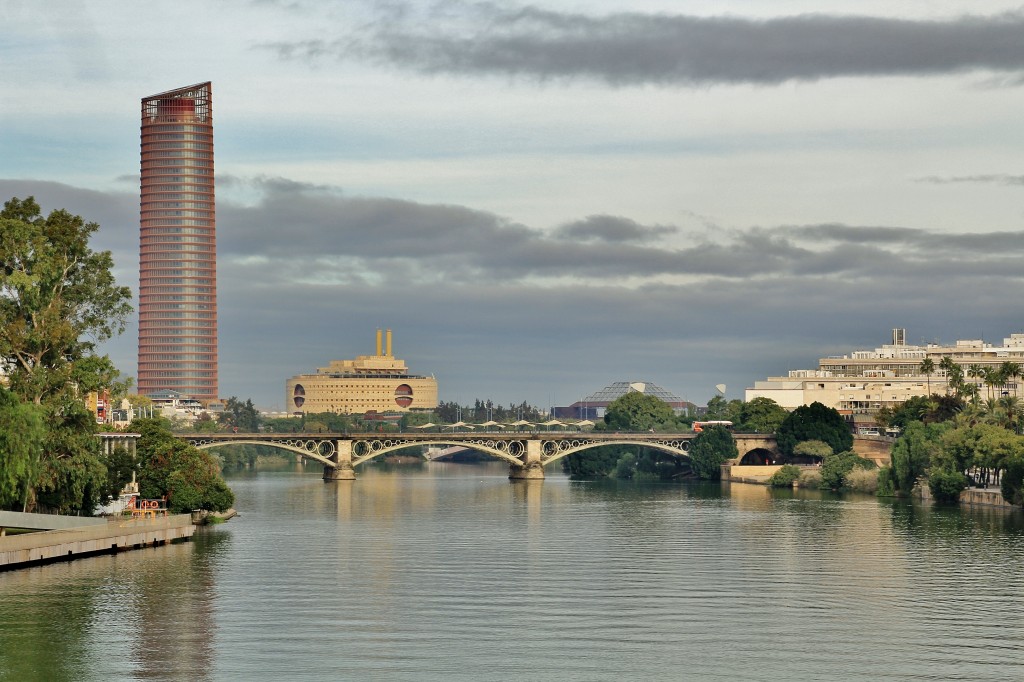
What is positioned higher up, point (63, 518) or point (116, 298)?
point (116, 298)

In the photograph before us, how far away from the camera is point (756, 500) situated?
148500 mm

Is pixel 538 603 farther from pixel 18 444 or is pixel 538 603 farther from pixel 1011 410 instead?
pixel 1011 410

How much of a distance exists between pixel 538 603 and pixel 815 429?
427ft

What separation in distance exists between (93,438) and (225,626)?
125 ft

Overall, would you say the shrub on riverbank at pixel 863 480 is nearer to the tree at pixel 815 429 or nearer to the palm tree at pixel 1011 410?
the palm tree at pixel 1011 410

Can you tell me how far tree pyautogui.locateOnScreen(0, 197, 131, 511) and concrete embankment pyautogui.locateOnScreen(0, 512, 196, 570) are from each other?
1927mm

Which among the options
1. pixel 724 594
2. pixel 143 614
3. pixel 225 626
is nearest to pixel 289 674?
pixel 225 626

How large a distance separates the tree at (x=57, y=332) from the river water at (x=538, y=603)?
7.89 m

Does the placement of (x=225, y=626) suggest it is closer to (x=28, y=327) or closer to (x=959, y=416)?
(x=28, y=327)

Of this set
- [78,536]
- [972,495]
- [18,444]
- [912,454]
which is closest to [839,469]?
[912,454]

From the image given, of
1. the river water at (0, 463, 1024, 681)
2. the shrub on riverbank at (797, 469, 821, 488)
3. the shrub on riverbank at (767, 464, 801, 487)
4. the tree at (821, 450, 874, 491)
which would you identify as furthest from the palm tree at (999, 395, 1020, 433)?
the shrub on riverbank at (767, 464, 801, 487)

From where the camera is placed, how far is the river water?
5372 centimetres

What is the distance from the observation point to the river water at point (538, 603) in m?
53.7

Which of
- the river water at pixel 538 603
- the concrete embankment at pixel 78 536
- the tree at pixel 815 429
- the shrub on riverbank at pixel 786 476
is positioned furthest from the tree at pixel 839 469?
the concrete embankment at pixel 78 536
